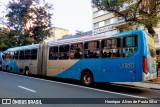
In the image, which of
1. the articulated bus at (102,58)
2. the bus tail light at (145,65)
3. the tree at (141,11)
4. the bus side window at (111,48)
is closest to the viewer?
the bus tail light at (145,65)

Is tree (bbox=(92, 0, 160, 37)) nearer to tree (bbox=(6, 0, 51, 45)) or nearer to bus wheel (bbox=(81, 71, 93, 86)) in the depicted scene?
bus wheel (bbox=(81, 71, 93, 86))

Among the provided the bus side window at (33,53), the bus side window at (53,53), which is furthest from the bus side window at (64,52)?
the bus side window at (33,53)

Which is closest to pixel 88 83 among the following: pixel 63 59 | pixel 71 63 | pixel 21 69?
pixel 71 63

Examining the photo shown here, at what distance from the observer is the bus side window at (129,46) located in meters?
11.5

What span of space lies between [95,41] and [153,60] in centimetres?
333

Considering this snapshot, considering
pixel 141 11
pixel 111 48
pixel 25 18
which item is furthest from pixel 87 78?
pixel 25 18

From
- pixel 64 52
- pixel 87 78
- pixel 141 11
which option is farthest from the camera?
pixel 141 11

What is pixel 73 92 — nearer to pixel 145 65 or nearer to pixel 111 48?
pixel 111 48

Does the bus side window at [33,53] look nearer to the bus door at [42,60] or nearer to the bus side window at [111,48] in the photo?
the bus door at [42,60]

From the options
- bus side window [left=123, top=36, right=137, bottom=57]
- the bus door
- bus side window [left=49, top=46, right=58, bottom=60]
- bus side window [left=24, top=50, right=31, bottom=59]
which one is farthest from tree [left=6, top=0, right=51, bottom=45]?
bus side window [left=123, top=36, right=137, bottom=57]

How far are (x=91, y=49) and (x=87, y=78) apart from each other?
5.65 feet

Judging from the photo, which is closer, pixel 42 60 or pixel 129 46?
pixel 129 46

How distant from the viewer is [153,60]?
495 inches

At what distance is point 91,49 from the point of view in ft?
45.5
